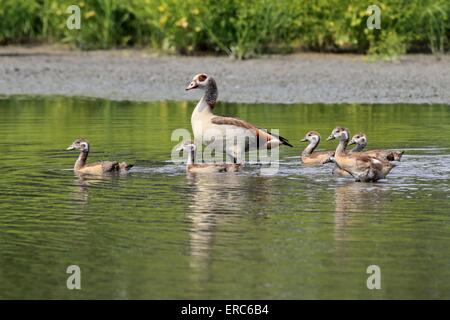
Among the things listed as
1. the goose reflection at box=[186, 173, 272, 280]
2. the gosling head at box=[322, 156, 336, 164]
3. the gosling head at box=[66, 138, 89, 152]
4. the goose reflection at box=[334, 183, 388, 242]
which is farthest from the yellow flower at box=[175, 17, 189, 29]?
the goose reflection at box=[334, 183, 388, 242]

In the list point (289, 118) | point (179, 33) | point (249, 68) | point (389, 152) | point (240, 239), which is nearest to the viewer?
point (240, 239)

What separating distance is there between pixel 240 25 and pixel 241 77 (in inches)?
66.7

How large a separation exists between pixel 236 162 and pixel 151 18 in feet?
39.8

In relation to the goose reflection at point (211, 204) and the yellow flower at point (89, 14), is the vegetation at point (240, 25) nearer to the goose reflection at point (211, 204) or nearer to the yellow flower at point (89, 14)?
the yellow flower at point (89, 14)

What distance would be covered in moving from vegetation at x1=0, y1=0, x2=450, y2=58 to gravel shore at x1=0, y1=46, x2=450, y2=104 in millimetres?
407

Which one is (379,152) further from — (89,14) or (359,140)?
(89,14)

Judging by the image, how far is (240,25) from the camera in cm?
2459

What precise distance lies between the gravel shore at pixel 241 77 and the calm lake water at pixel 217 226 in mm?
5407

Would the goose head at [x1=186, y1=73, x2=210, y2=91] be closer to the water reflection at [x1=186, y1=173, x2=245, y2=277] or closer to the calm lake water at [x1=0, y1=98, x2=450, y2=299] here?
the calm lake water at [x1=0, y1=98, x2=450, y2=299]

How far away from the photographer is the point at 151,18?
25.9 metres

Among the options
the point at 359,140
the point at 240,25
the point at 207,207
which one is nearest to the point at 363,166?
the point at 359,140

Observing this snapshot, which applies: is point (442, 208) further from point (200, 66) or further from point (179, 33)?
point (179, 33)

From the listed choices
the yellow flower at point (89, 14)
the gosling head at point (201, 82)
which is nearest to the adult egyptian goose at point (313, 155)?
the gosling head at point (201, 82)
